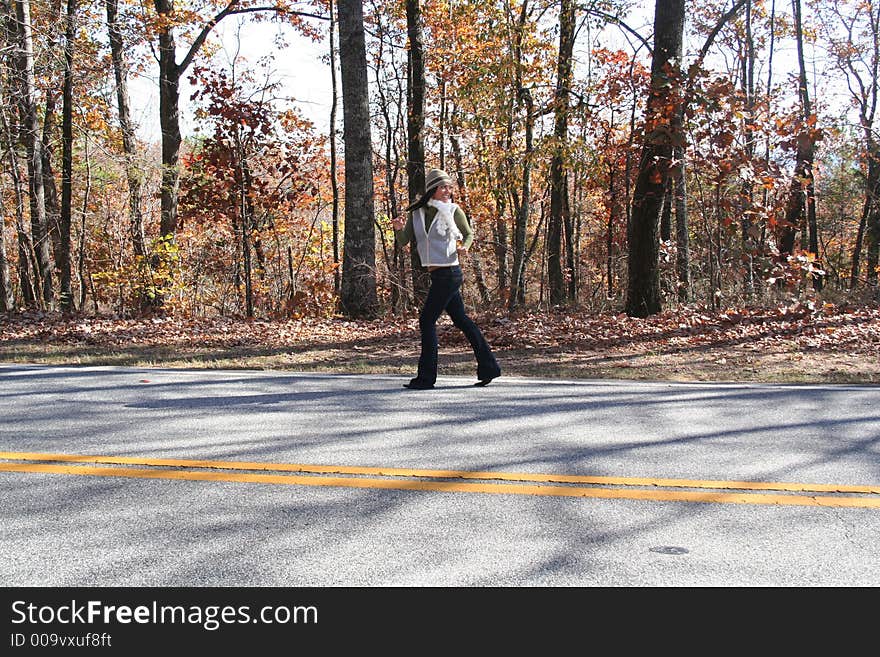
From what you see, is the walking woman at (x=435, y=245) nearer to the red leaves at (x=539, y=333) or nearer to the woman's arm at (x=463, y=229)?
the woman's arm at (x=463, y=229)

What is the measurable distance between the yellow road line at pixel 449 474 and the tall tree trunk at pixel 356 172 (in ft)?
32.3

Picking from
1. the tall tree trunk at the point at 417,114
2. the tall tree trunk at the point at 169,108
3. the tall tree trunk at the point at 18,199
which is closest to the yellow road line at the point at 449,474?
the tall tree trunk at the point at 417,114

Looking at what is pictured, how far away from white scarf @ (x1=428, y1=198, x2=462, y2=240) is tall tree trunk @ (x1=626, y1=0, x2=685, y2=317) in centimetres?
710

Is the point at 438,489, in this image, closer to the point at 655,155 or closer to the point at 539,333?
the point at 539,333

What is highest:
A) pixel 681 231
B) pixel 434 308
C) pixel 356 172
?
pixel 356 172

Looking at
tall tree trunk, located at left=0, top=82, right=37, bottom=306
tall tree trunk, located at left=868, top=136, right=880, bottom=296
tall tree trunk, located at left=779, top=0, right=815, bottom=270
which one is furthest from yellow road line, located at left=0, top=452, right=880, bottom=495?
tall tree trunk, located at left=868, top=136, right=880, bottom=296

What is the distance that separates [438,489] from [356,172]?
37.6 feet

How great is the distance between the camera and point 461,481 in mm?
4645

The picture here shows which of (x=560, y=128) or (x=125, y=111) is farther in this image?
(x=125, y=111)

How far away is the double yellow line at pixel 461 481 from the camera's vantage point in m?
4.35

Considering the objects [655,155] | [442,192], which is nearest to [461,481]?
[442,192]

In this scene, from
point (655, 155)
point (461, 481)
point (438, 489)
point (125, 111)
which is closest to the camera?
point (438, 489)
